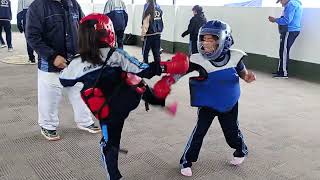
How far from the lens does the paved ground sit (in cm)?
247

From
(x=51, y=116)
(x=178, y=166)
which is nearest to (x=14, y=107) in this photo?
(x=51, y=116)

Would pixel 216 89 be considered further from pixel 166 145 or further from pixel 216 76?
pixel 166 145

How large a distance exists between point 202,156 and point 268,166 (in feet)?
1.62

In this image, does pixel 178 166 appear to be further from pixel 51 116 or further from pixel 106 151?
pixel 51 116

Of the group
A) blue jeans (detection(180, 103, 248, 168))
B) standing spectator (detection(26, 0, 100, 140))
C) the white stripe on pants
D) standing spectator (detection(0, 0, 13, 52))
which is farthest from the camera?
standing spectator (detection(0, 0, 13, 52))

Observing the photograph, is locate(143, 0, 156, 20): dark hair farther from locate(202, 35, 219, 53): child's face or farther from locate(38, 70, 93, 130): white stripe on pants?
locate(202, 35, 219, 53): child's face

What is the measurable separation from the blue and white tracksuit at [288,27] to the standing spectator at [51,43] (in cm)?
366

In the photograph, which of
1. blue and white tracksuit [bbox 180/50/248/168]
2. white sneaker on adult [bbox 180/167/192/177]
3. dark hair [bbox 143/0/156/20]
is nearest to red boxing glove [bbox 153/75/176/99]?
blue and white tracksuit [bbox 180/50/248/168]

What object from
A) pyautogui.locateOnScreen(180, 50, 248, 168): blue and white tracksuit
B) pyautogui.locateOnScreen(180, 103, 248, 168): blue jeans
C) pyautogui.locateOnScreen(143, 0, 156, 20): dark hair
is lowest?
pyautogui.locateOnScreen(180, 103, 248, 168): blue jeans

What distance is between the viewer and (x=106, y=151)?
6.86 feet

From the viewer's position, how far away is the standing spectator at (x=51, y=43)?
2615 mm

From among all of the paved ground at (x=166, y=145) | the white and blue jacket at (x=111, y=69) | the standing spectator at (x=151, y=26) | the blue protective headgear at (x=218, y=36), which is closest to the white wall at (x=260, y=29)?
the paved ground at (x=166, y=145)

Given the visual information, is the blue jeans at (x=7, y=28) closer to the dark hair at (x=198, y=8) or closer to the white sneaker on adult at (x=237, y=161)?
the dark hair at (x=198, y=8)

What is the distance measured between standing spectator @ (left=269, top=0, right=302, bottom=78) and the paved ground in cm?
133
